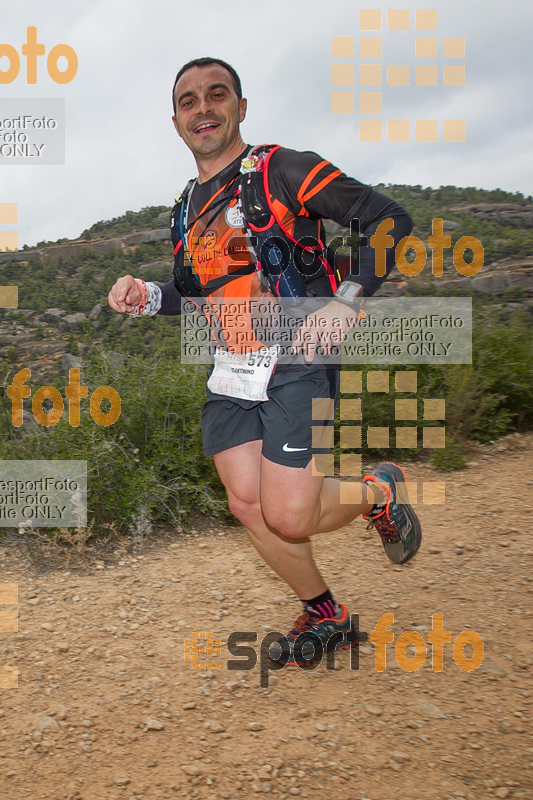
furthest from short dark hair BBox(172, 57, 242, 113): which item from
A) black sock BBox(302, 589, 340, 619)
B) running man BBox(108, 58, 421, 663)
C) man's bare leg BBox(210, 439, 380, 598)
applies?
black sock BBox(302, 589, 340, 619)

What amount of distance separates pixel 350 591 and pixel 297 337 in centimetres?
162

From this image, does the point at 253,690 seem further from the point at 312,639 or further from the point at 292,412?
the point at 292,412

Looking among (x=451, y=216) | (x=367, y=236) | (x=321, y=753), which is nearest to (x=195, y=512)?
(x=321, y=753)

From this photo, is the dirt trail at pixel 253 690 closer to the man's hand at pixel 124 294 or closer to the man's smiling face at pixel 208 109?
the man's hand at pixel 124 294

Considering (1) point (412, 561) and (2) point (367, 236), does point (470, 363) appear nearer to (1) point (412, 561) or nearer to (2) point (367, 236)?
(1) point (412, 561)

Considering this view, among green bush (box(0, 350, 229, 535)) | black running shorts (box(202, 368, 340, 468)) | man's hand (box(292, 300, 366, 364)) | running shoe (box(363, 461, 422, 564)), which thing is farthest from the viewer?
green bush (box(0, 350, 229, 535))

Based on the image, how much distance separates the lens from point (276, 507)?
210 centimetres

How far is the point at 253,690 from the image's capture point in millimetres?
2162

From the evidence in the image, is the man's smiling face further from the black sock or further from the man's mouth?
the black sock

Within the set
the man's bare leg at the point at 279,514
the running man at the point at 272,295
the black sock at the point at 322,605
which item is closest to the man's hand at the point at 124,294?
the running man at the point at 272,295

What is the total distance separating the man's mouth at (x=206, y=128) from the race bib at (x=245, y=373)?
0.84m

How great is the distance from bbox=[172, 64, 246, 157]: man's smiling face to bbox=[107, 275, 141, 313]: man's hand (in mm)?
580

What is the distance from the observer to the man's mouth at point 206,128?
2.21 m

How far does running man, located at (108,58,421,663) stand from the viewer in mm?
1906
